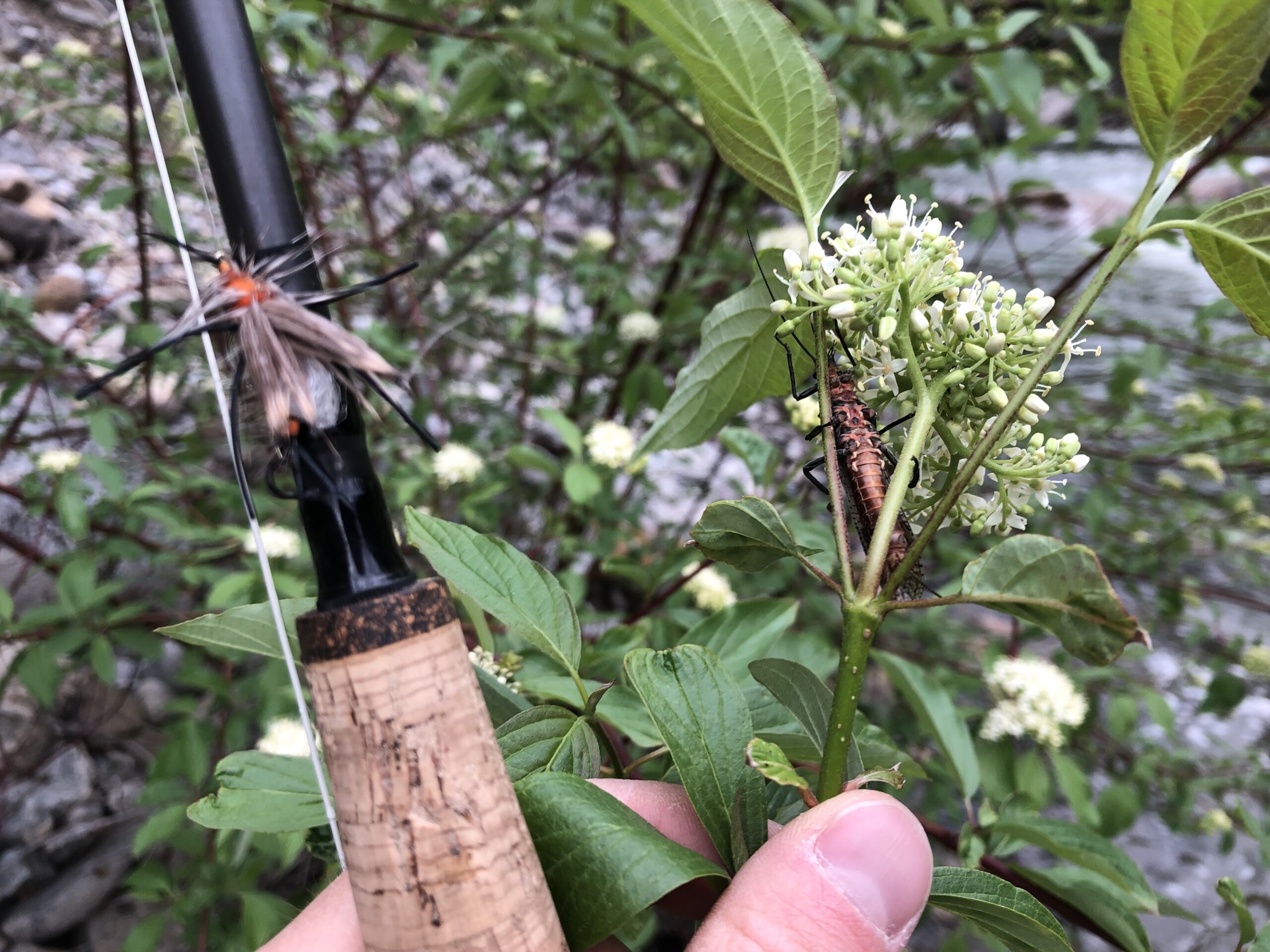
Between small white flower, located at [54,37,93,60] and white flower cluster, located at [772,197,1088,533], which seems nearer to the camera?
white flower cluster, located at [772,197,1088,533]

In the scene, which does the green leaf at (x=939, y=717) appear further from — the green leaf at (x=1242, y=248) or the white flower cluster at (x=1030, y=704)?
the green leaf at (x=1242, y=248)

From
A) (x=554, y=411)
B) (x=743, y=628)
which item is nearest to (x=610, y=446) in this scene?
(x=554, y=411)

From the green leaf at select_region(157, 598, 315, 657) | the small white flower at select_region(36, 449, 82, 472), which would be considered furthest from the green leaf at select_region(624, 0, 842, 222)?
the small white flower at select_region(36, 449, 82, 472)

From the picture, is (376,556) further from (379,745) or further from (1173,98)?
(1173,98)

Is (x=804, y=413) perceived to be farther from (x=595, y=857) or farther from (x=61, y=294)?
(x=61, y=294)

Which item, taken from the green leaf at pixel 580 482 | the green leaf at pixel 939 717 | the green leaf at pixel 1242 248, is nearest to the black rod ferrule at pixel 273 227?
the green leaf at pixel 1242 248

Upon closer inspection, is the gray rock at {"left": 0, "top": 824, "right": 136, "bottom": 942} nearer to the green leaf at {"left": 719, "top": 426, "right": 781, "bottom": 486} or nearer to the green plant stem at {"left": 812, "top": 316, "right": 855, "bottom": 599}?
the green leaf at {"left": 719, "top": 426, "right": 781, "bottom": 486}
